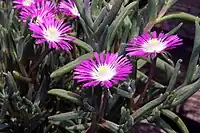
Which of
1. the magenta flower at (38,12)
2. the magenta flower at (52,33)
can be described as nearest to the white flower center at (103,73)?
the magenta flower at (52,33)

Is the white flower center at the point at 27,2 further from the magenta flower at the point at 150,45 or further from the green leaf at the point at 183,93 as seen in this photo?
the green leaf at the point at 183,93

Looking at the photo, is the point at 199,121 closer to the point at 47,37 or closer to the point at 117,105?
the point at 117,105

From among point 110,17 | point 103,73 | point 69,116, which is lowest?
point 69,116

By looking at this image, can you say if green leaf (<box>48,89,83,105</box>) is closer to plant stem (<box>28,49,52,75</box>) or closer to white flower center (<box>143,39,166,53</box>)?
plant stem (<box>28,49,52,75</box>)

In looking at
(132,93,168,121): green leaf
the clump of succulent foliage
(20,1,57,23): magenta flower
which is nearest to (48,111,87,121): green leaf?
the clump of succulent foliage

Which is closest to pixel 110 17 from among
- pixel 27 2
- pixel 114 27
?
pixel 114 27

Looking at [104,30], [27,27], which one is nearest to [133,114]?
[104,30]

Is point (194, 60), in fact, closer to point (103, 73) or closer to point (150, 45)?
point (150, 45)
